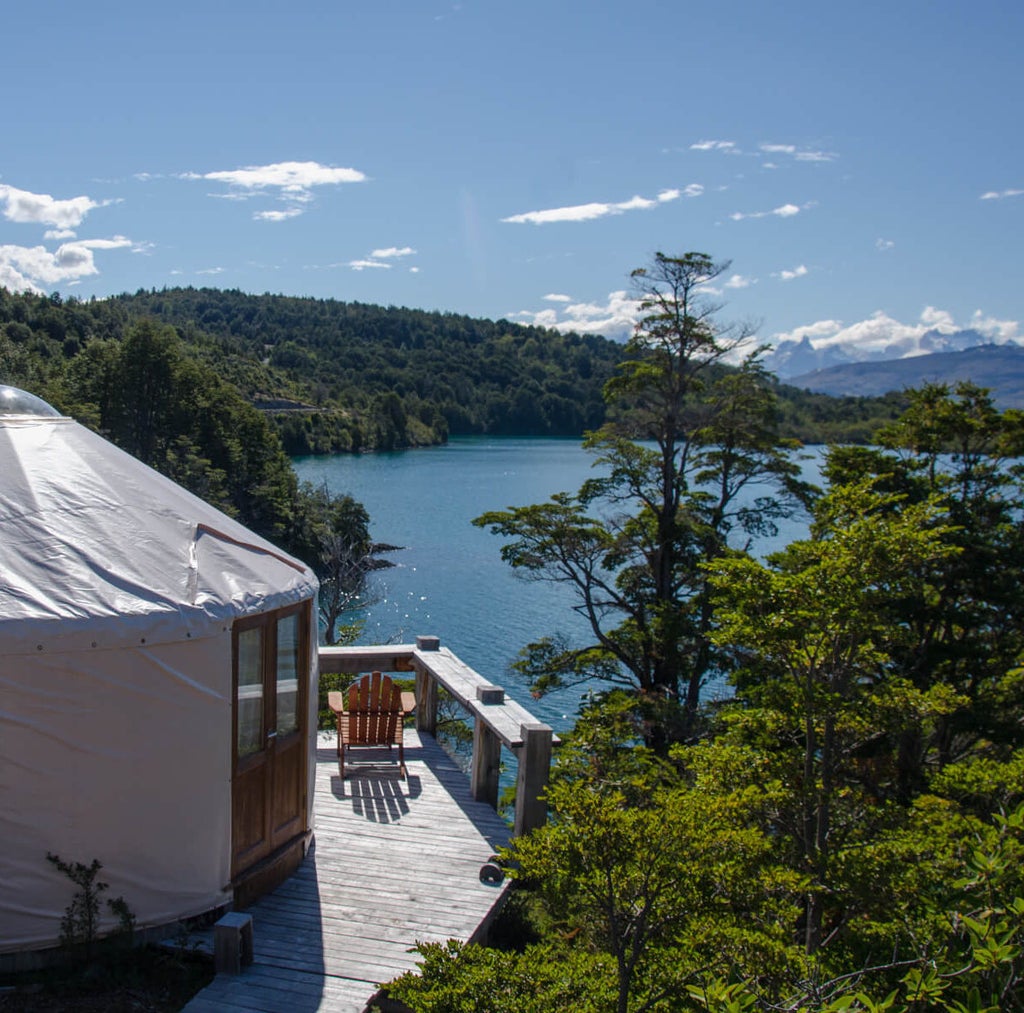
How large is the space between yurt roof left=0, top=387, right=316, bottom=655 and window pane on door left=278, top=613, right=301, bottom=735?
23cm

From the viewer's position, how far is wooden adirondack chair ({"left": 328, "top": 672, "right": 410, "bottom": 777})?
23.0 ft

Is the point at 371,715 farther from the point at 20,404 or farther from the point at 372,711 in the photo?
the point at 20,404

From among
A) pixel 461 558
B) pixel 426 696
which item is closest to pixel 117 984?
pixel 426 696

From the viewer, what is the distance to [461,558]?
3869 cm

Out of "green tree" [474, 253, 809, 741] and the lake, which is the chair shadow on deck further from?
the lake

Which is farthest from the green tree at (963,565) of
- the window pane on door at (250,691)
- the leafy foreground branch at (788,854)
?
the window pane on door at (250,691)

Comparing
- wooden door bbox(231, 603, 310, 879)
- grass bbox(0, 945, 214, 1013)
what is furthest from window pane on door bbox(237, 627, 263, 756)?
grass bbox(0, 945, 214, 1013)

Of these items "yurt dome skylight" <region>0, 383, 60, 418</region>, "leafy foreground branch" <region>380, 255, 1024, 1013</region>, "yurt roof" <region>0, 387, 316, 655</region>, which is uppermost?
"yurt dome skylight" <region>0, 383, 60, 418</region>

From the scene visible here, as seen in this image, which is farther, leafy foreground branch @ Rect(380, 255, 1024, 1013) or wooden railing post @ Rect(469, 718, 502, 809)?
wooden railing post @ Rect(469, 718, 502, 809)

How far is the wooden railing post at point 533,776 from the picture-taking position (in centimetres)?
565

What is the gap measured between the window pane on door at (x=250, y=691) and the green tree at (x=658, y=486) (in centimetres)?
1260

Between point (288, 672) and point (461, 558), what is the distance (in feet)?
109

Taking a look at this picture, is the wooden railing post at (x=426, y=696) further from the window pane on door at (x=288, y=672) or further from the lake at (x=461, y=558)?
the lake at (x=461, y=558)

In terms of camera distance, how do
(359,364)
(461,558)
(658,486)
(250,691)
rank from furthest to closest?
(359,364) < (461,558) < (658,486) < (250,691)
